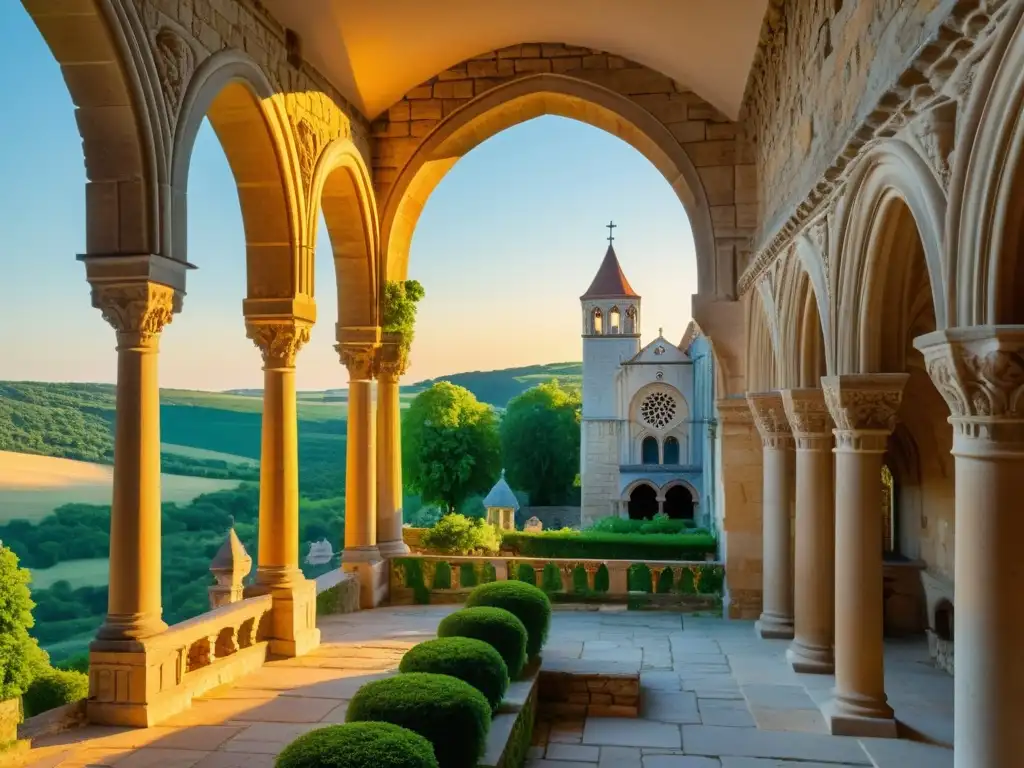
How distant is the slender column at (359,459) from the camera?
1188cm

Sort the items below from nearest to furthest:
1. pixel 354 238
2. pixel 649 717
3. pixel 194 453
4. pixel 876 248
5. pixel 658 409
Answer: pixel 876 248 → pixel 649 717 → pixel 354 238 → pixel 194 453 → pixel 658 409

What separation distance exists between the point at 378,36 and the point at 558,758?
7.86 metres

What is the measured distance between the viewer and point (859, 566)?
658 centimetres

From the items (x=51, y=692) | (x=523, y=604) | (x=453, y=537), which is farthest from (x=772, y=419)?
(x=51, y=692)

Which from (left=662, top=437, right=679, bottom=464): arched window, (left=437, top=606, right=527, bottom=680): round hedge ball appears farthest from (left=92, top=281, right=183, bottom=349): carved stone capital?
(left=662, top=437, right=679, bottom=464): arched window

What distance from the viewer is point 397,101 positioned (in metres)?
11.9

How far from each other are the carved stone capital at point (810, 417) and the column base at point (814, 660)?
196cm

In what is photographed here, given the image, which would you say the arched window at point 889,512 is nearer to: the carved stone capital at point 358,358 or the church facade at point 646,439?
the carved stone capital at point 358,358

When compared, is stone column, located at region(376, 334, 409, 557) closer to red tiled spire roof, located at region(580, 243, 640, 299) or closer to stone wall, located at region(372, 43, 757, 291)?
stone wall, located at region(372, 43, 757, 291)

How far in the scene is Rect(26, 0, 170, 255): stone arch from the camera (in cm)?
602

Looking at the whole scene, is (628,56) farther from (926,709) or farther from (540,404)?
(540,404)

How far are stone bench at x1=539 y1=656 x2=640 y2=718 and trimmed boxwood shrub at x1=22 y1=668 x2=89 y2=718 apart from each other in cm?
494

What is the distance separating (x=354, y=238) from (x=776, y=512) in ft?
20.7

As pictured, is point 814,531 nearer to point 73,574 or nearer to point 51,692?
point 51,692
